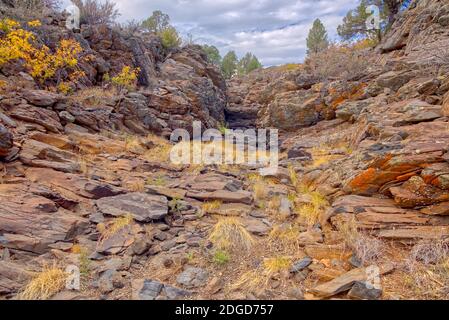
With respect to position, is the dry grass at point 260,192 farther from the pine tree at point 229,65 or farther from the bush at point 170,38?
the pine tree at point 229,65

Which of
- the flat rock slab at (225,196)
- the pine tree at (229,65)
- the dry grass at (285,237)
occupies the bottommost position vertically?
the dry grass at (285,237)

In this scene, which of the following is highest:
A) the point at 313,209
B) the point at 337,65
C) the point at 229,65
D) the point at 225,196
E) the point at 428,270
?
the point at 229,65

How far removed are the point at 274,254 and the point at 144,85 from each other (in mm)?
13181

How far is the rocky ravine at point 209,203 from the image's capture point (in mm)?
3945

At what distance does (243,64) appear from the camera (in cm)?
3869

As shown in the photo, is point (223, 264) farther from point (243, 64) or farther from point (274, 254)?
point (243, 64)

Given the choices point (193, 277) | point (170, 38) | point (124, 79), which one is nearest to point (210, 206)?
point (193, 277)

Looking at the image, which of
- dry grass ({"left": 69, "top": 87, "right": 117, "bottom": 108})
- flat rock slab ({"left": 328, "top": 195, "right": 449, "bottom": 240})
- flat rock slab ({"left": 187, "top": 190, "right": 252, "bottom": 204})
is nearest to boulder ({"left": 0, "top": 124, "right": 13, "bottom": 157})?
flat rock slab ({"left": 187, "top": 190, "right": 252, "bottom": 204})

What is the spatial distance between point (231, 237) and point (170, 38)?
62.7 ft

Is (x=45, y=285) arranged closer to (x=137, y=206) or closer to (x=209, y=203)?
(x=137, y=206)

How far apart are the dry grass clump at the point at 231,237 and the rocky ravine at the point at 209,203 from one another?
0.27 feet

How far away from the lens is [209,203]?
6223 mm

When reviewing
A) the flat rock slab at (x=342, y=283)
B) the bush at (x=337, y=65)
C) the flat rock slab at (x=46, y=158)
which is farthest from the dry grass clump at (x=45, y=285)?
the bush at (x=337, y=65)
